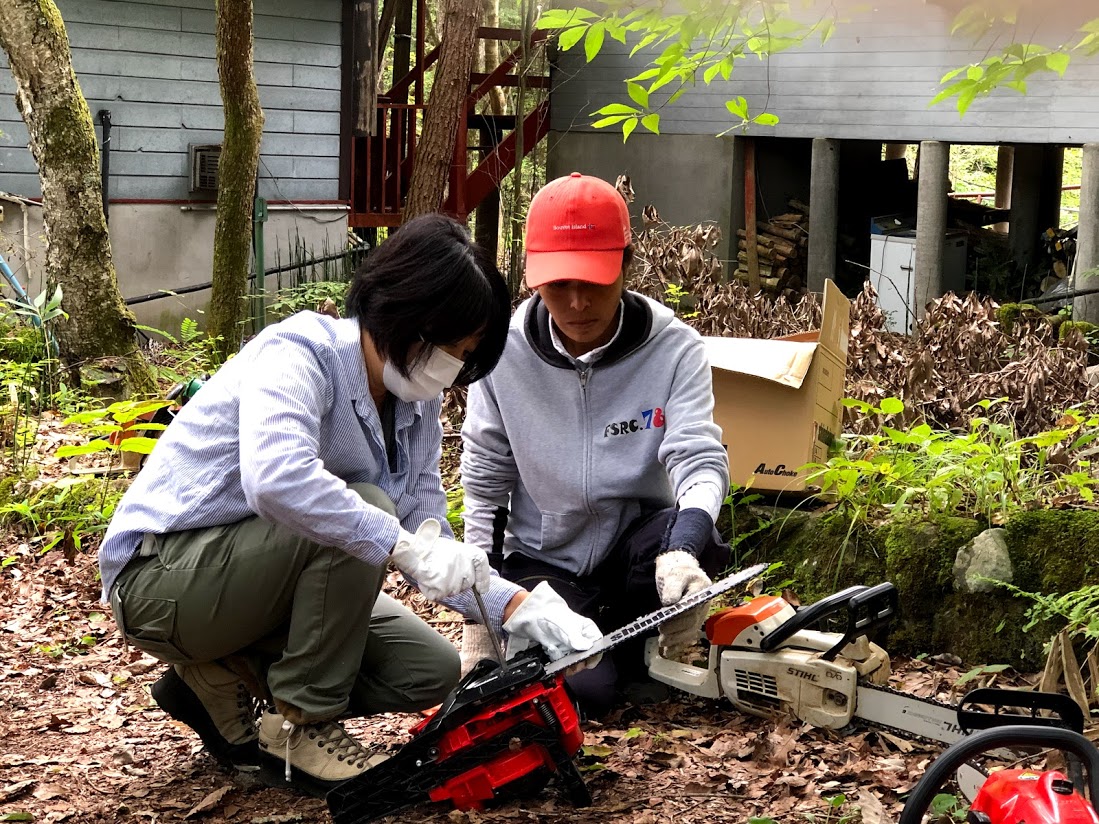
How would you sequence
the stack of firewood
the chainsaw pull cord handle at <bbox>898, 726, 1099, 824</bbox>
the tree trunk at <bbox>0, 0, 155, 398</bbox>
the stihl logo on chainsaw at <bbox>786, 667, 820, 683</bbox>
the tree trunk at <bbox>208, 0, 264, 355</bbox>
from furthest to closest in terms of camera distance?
1. the stack of firewood
2. the tree trunk at <bbox>208, 0, 264, 355</bbox>
3. the tree trunk at <bbox>0, 0, 155, 398</bbox>
4. the stihl logo on chainsaw at <bbox>786, 667, 820, 683</bbox>
5. the chainsaw pull cord handle at <bbox>898, 726, 1099, 824</bbox>

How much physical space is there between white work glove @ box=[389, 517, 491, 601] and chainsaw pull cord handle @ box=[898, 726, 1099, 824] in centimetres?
111

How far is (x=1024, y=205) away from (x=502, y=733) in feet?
40.1

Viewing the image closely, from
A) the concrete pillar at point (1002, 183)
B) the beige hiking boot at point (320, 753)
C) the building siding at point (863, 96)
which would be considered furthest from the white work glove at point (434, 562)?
the concrete pillar at point (1002, 183)

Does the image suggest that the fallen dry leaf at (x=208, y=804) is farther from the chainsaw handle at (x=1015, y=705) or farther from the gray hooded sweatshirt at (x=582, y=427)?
the chainsaw handle at (x=1015, y=705)

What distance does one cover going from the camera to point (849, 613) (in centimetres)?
285

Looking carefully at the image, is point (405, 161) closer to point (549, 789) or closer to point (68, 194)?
point (68, 194)

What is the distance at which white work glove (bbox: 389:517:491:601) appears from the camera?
2557mm

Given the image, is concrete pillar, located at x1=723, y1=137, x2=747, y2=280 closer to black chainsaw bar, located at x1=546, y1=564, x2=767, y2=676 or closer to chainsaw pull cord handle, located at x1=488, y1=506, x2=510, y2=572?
chainsaw pull cord handle, located at x1=488, y1=506, x2=510, y2=572

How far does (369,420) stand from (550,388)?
757mm

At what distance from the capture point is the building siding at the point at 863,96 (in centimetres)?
1093

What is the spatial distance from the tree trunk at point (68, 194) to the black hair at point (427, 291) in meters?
4.43

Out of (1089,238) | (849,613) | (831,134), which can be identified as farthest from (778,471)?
(831,134)

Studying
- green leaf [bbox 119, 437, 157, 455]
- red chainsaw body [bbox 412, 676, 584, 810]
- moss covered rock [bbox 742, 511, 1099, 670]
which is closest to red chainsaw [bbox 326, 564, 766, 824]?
red chainsaw body [bbox 412, 676, 584, 810]

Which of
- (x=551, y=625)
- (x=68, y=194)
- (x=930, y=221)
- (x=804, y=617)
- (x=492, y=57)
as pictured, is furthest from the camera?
(x=492, y=57)
